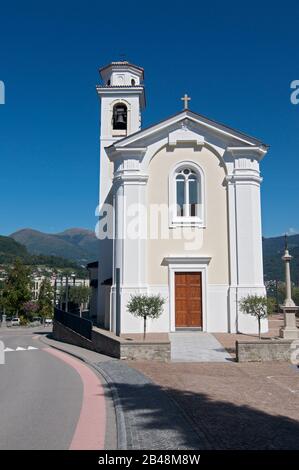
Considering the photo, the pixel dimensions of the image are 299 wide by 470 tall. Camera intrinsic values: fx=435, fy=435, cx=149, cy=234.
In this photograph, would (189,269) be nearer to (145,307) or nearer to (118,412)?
(145,307)

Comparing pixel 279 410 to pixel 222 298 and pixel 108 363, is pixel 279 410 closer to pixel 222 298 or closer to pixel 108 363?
pixel 108 363

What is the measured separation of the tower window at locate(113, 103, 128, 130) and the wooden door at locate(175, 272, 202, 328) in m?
12.3

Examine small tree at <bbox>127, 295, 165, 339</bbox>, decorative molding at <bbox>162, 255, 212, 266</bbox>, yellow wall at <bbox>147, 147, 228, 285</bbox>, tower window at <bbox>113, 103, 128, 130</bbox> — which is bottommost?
small tree at <bbox>127, 295, 165, 339</bbox>

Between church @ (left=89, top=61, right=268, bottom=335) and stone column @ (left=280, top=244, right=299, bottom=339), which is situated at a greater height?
church @ (left=89, top=61, right=268, bottom=335)

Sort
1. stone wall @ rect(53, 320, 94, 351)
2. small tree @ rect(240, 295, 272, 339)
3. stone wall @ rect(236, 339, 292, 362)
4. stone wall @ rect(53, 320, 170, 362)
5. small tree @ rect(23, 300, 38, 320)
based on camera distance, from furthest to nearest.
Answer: small tree @ rect(23, 300, 38, 320)
stone wall @ rect(53, 320, 94, 351)
small tree @ rect(240, 295, 272, 339)
stone wall @ rect(53, 320, 170, 362)
stone wall @ rect(236, 339, 292, 362)

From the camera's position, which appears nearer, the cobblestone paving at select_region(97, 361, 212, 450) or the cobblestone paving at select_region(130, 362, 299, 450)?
the cobblestone paving at select_region(97, 361, 212, 450)

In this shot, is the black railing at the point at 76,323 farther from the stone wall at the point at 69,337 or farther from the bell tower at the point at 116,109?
the bell tower at the point at 116,109

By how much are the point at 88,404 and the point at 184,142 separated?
49.2 ft

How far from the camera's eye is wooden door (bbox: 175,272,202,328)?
2056 cm

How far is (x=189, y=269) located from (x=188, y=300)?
4.86ft

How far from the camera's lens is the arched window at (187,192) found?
21375mm

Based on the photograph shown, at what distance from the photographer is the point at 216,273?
20625 mm

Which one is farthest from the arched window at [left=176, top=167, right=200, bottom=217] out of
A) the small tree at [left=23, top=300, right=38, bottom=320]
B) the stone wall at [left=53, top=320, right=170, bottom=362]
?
the small tree at [left=23, top=300, right=38, bottom=320]

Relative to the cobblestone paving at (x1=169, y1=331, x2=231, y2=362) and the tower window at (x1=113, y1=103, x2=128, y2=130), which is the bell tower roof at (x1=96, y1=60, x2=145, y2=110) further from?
the cobblestone paving at (x1=169, y1=331, x2=231, y2=362)
